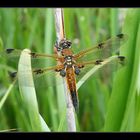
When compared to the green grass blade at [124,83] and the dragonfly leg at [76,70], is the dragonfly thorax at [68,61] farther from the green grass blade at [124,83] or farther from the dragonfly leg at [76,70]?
the green grass blade at [124,83]

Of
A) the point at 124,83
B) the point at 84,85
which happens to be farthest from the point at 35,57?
the point at 84,85

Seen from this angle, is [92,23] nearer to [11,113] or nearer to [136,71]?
[11,113]

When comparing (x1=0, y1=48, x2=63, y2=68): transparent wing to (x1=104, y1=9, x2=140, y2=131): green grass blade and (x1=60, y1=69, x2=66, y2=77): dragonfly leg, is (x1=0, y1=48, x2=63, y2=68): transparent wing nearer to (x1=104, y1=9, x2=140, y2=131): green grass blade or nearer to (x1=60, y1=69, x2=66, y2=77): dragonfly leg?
(x1=60, y1=69, x2=66, y2=77): dragonfly leg

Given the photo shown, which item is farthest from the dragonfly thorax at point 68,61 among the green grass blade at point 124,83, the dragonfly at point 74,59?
the green grass blade at point 124,83
